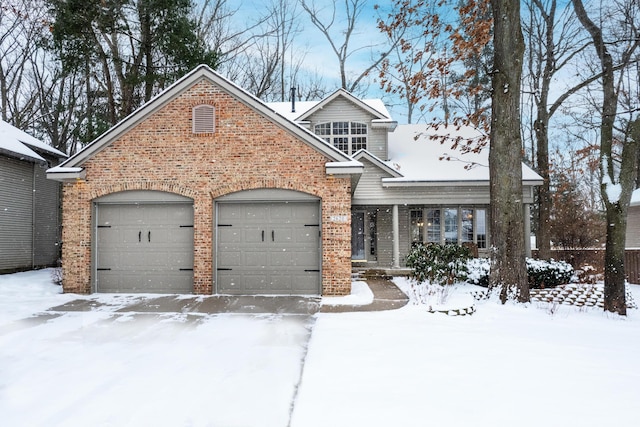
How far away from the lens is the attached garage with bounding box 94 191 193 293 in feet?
33.5

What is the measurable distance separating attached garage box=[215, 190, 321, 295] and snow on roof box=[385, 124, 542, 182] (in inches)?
220

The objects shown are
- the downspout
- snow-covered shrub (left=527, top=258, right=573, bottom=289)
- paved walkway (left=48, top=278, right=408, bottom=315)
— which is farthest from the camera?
the downspout

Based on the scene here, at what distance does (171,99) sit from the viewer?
10086mm

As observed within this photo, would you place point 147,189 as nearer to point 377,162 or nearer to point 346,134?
point 377,162

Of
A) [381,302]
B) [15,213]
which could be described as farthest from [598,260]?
[15,213]

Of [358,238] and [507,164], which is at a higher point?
[507,164]

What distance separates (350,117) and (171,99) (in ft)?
26.0

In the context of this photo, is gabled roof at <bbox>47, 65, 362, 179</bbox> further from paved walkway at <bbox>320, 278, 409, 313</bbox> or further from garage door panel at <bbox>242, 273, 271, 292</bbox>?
paved walkway at <bbox>320, 278, 409, 313</bbox>

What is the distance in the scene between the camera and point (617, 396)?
13.7ft

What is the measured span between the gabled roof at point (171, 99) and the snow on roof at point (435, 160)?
5.29 metres

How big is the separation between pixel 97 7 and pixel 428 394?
1854 centimetres

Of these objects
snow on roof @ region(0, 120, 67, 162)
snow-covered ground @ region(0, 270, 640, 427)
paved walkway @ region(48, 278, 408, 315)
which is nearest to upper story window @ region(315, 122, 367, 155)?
paved walkway @ region(48, 278, 408, 315)

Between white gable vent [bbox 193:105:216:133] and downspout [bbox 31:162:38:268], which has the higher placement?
white gable vent [bbox 193:105:216:133]

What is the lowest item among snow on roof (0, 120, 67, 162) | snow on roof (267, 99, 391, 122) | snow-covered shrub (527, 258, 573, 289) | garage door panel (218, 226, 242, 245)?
snow-covered shrub (527, 258, 573, 289)
